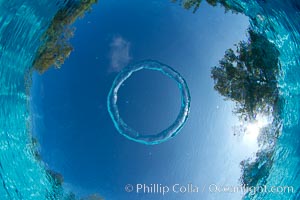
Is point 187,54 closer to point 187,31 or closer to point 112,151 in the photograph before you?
point 187,31

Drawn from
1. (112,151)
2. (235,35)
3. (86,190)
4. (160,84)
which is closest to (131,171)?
(112,151)

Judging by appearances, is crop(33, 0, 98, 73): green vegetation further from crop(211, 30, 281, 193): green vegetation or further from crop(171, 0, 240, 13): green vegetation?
crop(211, 30, 281, 193): green vegetation

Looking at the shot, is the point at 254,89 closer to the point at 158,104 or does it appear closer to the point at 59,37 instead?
the point at 158,104

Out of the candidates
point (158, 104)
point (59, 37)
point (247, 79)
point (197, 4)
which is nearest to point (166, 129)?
point (158, 104)

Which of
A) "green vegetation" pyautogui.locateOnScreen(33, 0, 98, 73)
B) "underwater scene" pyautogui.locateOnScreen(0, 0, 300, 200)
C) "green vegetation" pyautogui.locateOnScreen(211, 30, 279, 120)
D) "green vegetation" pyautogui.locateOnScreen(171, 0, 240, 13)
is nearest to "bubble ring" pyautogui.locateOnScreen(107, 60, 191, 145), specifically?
"underwater scene" pyautogui.locateOnScreen(0, 0, 300, 200)

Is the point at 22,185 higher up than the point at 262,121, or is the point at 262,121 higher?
the point at 262,121

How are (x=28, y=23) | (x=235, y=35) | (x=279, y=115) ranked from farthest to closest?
(x=235, y=35), (x=279, y=115), (x=28, y=23)
